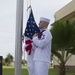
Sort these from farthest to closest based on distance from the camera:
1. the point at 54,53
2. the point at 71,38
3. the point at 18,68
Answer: the point at 54,53 → the point at 71,38 → the point at 18,68

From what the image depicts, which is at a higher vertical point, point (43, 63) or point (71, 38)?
point (71, 38)

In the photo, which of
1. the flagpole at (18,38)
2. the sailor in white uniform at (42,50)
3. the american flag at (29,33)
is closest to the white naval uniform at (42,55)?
the sailor in white uniform at (42,50)

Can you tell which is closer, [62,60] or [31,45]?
[31,45]

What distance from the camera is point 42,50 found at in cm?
715

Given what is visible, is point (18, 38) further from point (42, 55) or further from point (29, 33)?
point (42, 55)

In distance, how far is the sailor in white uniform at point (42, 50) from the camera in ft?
23.2

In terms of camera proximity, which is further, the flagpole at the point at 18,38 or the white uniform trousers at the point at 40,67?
the white uniform trousers at the point at 40,67

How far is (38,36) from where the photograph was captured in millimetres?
7160

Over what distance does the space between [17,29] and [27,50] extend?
1.84 ft

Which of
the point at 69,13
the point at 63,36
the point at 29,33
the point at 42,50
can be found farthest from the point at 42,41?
the point at 69,13

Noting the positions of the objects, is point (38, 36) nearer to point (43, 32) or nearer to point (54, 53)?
point (43, 32)

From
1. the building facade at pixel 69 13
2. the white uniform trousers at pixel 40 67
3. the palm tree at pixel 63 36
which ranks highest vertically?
the building facade at pixel 69 13

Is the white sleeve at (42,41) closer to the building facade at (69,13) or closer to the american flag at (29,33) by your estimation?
the american flag at (29,33)

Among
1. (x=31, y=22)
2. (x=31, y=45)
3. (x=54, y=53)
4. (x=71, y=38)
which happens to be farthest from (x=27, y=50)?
(x=54, y=53)
